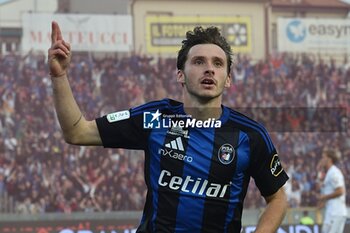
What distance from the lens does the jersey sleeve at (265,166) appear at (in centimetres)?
329

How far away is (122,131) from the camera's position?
10.9ft

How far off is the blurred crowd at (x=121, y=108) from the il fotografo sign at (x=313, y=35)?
0.22m

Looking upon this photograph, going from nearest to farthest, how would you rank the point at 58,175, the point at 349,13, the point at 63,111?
the point at 63,111, the point at 58,175, the point at 349,13

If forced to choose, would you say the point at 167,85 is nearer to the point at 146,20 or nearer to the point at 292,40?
the point at 146,20

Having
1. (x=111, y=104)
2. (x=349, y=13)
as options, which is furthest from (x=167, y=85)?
(x=349, y=13)

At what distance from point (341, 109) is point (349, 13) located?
1.90 m

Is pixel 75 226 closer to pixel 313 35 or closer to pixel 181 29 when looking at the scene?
pixel 181 29

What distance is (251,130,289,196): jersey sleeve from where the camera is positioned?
3285mm

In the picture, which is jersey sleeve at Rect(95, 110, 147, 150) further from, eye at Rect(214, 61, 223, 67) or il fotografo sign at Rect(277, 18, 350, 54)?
il fotografo sign at Rect(277, 18, 350, 54)

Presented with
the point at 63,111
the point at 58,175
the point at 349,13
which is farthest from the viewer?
the point at 349,13

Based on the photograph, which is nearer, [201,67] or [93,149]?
[201,67]

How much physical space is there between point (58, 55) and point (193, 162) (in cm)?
71

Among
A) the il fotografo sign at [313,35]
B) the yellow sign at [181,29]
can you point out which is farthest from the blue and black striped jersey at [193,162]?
the il fotografo sign at [313,35]

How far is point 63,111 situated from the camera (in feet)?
10.3
